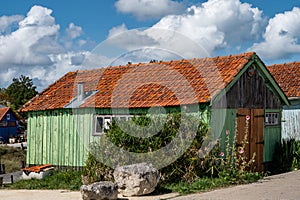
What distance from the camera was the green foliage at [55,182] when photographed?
16484 mm

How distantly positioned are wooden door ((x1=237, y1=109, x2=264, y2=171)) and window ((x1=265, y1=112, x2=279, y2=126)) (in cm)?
56

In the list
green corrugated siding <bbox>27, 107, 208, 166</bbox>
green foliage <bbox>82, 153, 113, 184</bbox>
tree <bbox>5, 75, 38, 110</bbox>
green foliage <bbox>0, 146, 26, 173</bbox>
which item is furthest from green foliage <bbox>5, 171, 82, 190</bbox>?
tree <bbox>5, 75, 38, 110</bbox>

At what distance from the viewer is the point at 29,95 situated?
7575 cm

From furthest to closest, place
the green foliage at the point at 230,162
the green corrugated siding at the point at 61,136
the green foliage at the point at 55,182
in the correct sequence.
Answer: the green corrugated siding at the point at 61,136 → the green foliage at the point at 55,182 → the green foliage at the point at 230,162

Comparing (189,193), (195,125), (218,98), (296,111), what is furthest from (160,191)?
(296,111)

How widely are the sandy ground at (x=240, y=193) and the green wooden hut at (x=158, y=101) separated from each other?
94.5 inches

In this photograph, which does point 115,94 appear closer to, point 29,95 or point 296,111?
point 296,111

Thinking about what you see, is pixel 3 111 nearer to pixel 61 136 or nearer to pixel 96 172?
pixel 61 136

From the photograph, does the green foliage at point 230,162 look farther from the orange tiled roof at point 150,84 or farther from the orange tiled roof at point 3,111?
the orange tiled roof at point 3,111

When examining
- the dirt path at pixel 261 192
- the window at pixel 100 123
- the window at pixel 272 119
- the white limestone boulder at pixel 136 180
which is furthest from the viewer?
the window at pixel 272 119

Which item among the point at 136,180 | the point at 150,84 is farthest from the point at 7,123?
the point at 136,180

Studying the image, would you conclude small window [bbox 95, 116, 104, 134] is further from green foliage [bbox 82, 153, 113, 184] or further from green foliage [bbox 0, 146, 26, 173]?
green foliage [bbox 0, 146, 26, 173]

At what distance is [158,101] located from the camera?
17.0 meters

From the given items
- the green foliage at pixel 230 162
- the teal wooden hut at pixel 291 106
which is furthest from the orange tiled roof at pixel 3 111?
the green foliage at pixel 230 162
